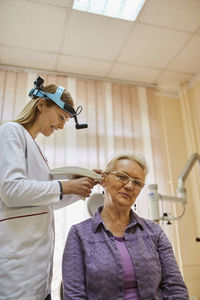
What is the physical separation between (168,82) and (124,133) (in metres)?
0.92

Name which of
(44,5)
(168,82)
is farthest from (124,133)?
(44,5)

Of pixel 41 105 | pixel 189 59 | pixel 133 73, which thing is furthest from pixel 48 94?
pixel 189 59

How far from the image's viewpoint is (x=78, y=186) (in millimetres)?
1128

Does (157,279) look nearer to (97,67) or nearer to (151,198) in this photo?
(151,198)

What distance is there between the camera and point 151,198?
7.22 ft

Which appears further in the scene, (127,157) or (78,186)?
(127,157)

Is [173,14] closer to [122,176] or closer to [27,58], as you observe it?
[27,58]

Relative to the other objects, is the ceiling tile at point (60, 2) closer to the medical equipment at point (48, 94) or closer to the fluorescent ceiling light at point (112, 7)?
the fluorescent ceiling light at point (112, 7)

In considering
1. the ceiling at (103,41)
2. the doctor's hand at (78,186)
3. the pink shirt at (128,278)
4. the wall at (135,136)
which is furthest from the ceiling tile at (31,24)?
the pink shirt at (128,278)

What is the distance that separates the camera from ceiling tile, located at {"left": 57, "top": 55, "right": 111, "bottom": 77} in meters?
2.81

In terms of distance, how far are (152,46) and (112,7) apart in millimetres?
603

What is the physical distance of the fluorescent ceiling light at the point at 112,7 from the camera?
2.22m

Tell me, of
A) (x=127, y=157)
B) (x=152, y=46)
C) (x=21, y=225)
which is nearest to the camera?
(x=21, y=225)

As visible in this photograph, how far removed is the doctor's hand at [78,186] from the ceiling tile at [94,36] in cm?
172
